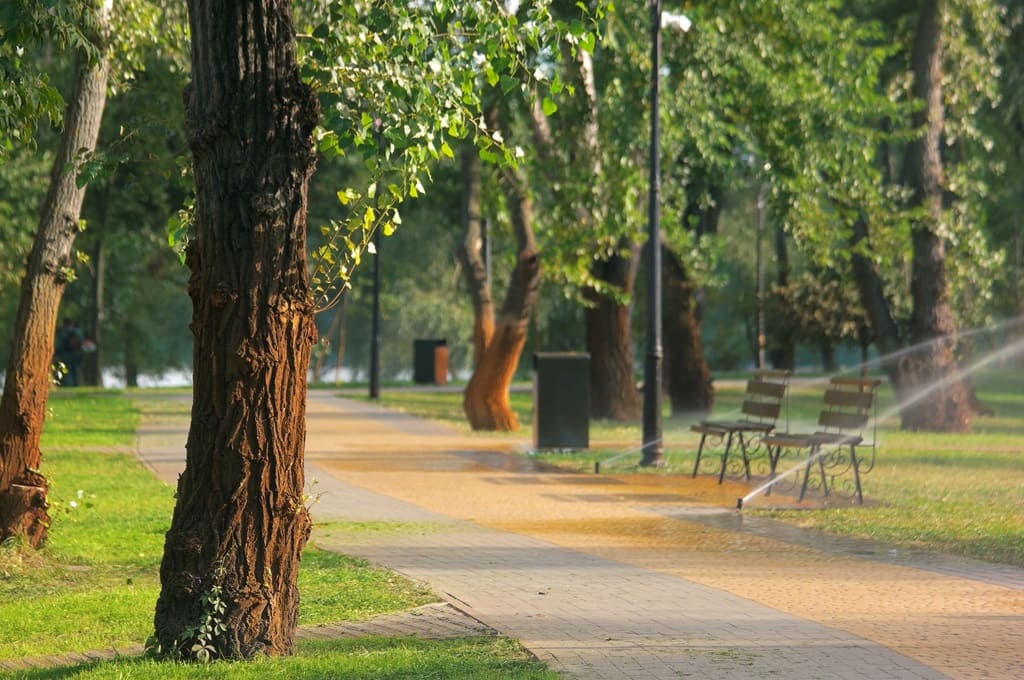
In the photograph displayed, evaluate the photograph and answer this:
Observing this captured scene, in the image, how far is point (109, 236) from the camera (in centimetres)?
4084

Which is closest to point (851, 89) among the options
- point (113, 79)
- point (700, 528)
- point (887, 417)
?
point (887, 417)

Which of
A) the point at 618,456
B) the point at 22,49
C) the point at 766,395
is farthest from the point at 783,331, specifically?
the point at 22,49

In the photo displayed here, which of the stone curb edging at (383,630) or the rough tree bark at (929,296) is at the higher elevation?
the rough tree bark at (929,296)

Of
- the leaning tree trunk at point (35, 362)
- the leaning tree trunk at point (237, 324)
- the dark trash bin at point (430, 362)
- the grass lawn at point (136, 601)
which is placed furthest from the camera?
the dark trash bin at point (430, 362)

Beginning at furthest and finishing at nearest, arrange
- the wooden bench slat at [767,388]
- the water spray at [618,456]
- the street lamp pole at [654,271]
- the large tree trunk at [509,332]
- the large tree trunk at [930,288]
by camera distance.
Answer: the large tree trunk at [930,288]
the large tree trunk at [509,332]
the street lamp pole at [654,271]
the water spray at [618,456]
the wooden bench slat at [767,388]

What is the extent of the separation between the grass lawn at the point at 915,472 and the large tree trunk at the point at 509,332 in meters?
0.62

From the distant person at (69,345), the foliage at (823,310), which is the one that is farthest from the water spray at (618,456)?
the foliage at (823,310)

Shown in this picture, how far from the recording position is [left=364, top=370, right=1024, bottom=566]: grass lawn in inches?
537

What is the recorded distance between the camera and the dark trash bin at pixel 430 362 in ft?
147

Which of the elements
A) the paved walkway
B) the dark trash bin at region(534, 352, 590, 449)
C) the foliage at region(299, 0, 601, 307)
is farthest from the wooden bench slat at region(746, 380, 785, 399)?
the foliage at region(299, 0, 601, 307)

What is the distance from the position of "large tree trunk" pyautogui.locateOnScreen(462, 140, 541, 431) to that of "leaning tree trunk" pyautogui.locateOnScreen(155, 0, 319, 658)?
1603 centimetres

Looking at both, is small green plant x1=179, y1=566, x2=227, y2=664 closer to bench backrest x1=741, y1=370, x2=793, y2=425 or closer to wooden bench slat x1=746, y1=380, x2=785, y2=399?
bench backrest x1=741, y1=370, x2=793, y2=425

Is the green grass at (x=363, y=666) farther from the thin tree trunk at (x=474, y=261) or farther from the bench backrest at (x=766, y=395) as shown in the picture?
the thin tree trunk at (x=474, y=261)

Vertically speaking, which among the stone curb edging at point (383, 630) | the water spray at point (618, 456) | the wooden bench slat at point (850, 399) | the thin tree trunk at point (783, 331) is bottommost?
the stone curb edging at point (383, 630)
